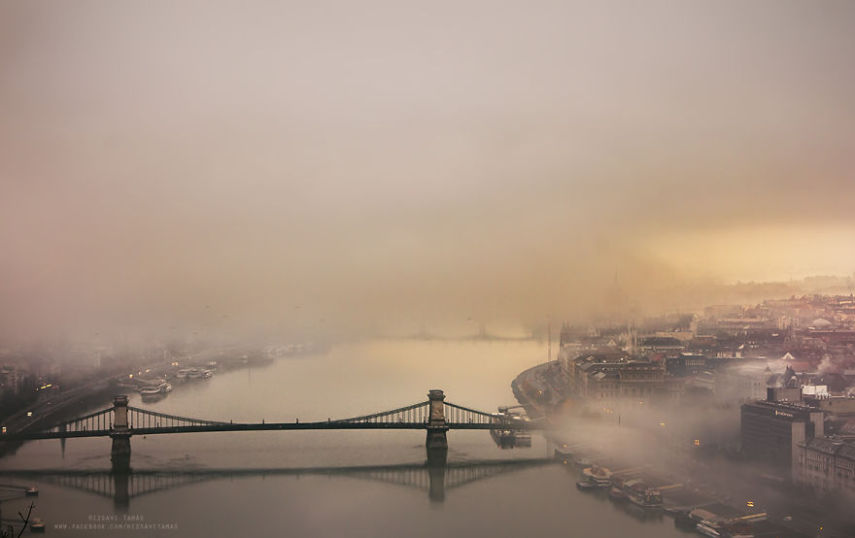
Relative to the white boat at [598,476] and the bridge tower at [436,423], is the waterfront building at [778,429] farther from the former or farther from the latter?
the bridge tower at [436,423]

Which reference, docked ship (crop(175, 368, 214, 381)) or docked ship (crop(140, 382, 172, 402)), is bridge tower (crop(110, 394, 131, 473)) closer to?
docked ship (crop(140, 382, 172, 402))

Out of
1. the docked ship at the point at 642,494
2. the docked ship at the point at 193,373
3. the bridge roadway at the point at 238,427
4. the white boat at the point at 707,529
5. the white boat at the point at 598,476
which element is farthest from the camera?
the docked ship at the point at 193,373

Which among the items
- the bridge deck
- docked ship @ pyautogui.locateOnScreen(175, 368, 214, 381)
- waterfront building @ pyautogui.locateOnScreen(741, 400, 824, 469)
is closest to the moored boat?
waterfront building @ pyautogui.locateOnScreen(741, 400, 824, 469)

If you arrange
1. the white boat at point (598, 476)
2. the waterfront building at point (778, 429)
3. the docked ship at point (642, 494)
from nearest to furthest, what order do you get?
the docked ship at point (642, 494), the waterfront building at point (778, 429), the white boat at point (598, 476)

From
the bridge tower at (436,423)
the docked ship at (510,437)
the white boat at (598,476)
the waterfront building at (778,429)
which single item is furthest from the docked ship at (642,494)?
the bridge tower at (436,423)

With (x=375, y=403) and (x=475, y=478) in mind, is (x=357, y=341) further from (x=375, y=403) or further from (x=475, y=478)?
(x=475, y=478)

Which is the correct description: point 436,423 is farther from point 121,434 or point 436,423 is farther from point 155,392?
point 155,392

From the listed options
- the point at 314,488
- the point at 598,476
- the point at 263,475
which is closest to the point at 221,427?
the point at 263,475

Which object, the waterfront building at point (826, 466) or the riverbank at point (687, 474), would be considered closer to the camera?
the riverbank at point (687, 474)
